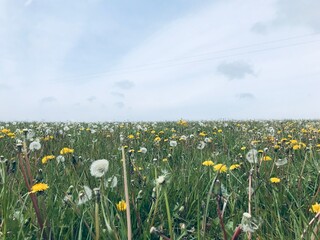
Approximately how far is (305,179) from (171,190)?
1.18 m

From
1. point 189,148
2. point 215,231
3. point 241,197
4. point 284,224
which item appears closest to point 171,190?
point 241,197

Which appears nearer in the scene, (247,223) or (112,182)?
(247,223)

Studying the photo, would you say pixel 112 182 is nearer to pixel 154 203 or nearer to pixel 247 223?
A: pixel 154 203

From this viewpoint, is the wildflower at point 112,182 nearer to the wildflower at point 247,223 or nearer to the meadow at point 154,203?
the meadow at point 154,203

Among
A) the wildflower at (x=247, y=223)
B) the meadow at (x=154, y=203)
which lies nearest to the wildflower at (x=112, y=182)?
the meadow at (x=154, y=203)

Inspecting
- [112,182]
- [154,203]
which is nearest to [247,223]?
[154,203]

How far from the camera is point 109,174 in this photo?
3.70 metres

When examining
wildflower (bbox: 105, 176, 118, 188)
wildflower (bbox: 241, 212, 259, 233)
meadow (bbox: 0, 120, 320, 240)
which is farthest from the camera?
wildflower (bbox: 105, 176, 118, 188)

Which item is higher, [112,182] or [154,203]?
[112,182]

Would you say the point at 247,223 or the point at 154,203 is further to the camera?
the point at 154,203

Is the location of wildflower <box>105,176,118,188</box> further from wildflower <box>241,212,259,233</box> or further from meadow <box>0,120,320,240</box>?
wildflower <box>241,212,259,233</box>

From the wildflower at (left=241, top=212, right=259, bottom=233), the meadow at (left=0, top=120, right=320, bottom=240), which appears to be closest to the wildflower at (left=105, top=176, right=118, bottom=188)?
the meadow at (left=0, top=120, right=320, bottom=240)

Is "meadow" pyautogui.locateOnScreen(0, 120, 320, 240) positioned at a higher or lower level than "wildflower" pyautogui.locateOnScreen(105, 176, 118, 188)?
lower

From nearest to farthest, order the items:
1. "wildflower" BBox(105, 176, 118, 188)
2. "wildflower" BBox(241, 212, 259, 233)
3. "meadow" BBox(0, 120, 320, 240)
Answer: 1. "wildflower" BBox(241, 212, 259, 233)
2. "meadow" BBox(0, 120, 320, 240)
3. "wildflower" BBox(105, 176, 118, 188)
